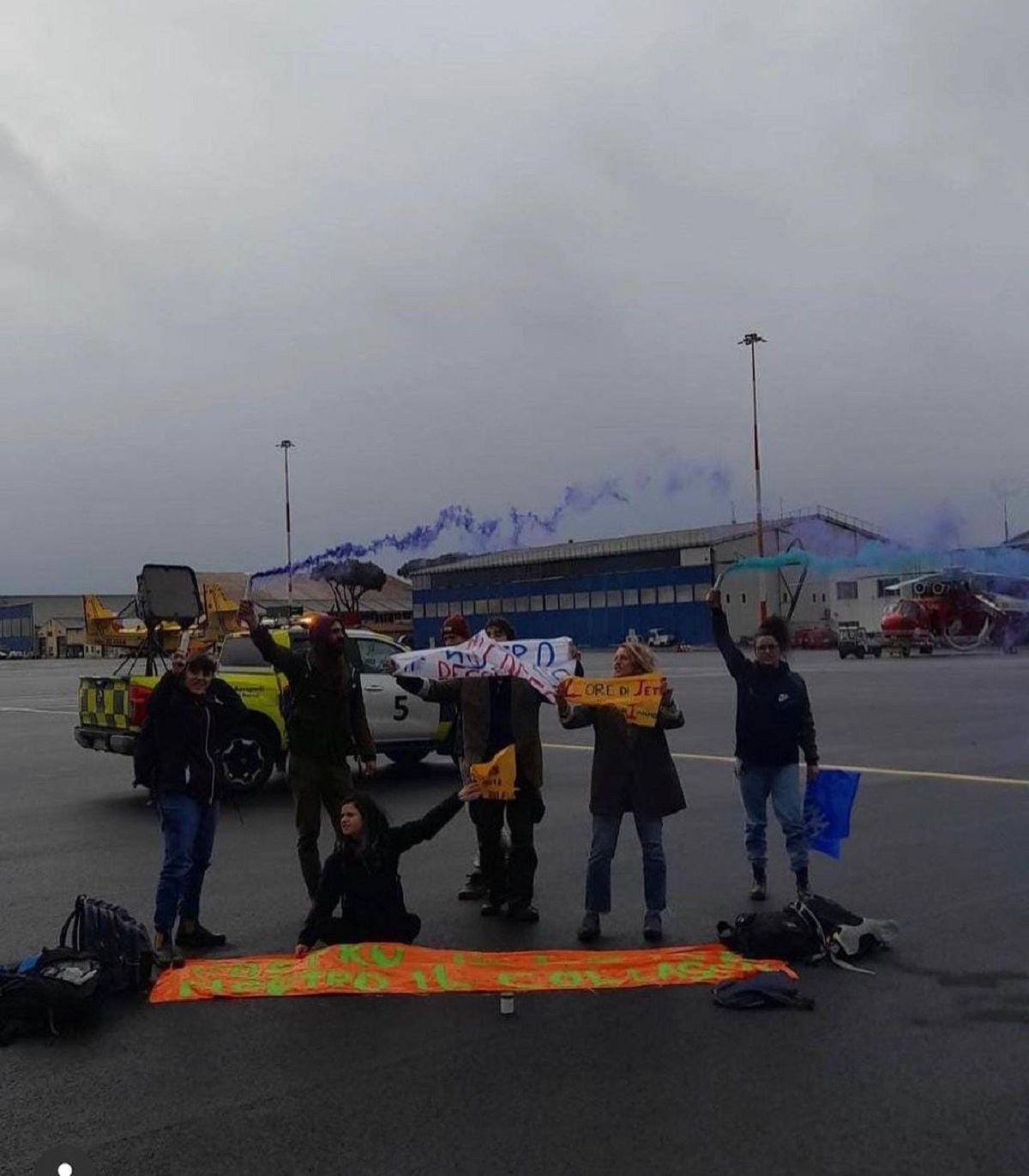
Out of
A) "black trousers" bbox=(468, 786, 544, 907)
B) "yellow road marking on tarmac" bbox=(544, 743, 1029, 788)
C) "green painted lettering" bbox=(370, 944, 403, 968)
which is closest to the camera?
"green painted lettering" bbox=(370, 944, 403, 968)

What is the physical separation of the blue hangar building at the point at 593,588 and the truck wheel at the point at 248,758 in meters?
54.8

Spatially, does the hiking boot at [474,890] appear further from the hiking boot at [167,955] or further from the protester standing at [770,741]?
the hiking boot at [167,955]

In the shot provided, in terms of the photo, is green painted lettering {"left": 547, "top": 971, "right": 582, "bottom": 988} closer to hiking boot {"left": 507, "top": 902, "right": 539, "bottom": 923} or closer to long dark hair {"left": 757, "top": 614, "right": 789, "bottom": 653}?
hiking boot {"left": 507, "top": 902, "right": 539, "bottom": 923}

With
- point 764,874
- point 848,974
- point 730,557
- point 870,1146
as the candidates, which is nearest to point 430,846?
point 764,874

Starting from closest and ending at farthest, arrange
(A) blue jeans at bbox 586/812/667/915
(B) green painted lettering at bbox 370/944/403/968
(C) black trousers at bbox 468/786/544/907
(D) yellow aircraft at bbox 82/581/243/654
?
(B) green painted lettering at bbox 370/944/403/968 < (A) blue jeans at bbox 586/812/667/915 < (C) black trousers at bbox 468/786/544/907 < (D) yellow aircraft at bbox 82/581/243/654

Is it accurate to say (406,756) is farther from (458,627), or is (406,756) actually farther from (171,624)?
(171,624)

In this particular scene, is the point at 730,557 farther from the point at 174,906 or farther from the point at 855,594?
the point at 174,906

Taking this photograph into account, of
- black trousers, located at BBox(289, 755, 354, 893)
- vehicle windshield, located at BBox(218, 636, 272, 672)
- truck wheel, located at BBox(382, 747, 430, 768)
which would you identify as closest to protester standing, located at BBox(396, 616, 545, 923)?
black trousers, located at BBox(289, 755, 354, 893)

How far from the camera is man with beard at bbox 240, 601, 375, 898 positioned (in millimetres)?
7062

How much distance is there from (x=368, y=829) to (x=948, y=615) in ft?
147

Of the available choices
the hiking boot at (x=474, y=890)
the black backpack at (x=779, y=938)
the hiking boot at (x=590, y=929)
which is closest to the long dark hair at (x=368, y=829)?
the hiking boot at (x=590, y=929)

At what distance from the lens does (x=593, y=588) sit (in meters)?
74.8

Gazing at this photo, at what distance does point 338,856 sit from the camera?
613 centimetres

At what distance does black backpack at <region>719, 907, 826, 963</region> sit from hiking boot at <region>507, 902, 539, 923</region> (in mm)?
1298
